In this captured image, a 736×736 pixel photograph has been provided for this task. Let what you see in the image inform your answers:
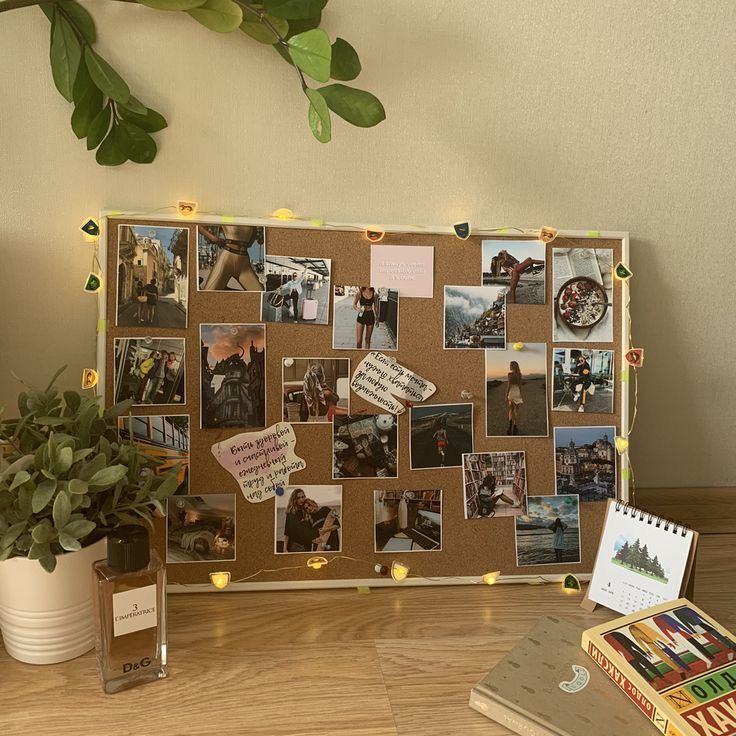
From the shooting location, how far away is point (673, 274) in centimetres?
104

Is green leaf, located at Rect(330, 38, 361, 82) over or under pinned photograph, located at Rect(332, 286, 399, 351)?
over

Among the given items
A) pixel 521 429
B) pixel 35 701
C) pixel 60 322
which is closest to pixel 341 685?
pixel 35 701

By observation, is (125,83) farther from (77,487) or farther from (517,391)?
(517,391)

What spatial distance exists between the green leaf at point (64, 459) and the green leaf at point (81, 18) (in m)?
0.49

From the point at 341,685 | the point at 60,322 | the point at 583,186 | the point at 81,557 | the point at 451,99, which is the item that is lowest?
the point at 341,685

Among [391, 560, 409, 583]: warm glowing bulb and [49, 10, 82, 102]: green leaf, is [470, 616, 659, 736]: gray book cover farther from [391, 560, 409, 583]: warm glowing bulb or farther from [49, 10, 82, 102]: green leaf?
[49, 10, 82, 102]: green leaf

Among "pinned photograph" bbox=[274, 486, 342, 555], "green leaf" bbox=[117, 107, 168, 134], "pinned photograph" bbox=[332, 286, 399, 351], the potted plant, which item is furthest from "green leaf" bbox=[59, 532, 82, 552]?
"green leaf" bbox=[117, 107, 168, 134]

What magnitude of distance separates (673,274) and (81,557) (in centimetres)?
87

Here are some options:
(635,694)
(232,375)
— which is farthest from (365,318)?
(635,694)

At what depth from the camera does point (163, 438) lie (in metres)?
0.89

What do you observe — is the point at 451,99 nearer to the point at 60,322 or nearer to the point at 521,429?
the point at 521,429

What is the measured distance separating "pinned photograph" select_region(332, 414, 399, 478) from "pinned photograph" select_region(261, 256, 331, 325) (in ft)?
0.46

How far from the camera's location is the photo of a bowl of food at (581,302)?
0.97 m

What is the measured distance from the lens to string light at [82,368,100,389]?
863mm
